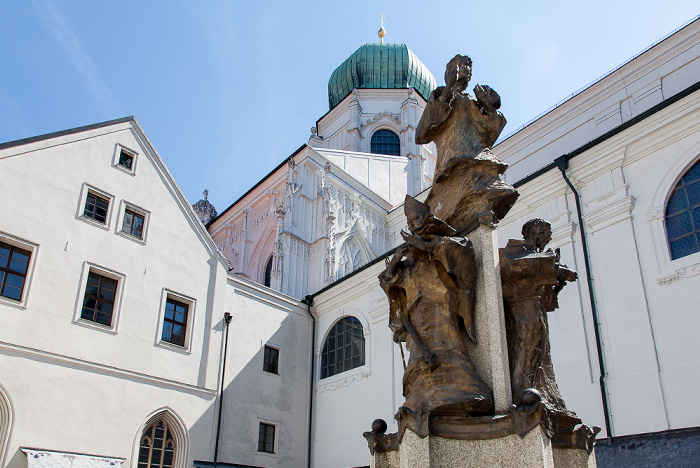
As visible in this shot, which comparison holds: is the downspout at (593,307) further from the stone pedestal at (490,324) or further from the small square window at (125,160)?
the small square window at (125,160)

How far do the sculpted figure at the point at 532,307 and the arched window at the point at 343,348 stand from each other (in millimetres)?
13633

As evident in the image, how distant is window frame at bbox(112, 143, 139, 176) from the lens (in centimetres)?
1661

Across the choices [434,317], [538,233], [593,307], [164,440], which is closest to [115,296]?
[164,440]

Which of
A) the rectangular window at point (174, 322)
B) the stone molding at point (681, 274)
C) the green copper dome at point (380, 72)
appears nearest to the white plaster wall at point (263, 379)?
the rectangular window at point (174, 322)

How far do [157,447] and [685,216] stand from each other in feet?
42.0

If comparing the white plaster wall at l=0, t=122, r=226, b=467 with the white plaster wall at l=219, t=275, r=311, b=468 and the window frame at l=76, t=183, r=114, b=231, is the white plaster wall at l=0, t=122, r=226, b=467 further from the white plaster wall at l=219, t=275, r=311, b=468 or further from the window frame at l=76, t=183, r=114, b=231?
the white plaster wall at l=219, t=275, r=311, b=468

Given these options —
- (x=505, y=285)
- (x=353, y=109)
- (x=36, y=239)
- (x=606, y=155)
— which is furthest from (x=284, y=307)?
(x=353, y=109)

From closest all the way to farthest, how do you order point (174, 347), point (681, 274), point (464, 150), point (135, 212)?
1. point (464, 150)
2. point (681, 274)
3. point (174, 347)
4. point (135, 212)

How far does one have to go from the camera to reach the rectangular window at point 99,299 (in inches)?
583

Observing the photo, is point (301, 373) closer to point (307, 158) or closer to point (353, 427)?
point (353, 427)

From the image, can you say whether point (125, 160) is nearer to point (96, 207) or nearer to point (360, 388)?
point (96, 207)

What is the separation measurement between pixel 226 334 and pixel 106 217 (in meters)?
4.55

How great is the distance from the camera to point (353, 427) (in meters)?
17.5

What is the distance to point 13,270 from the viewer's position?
13.8 metres
